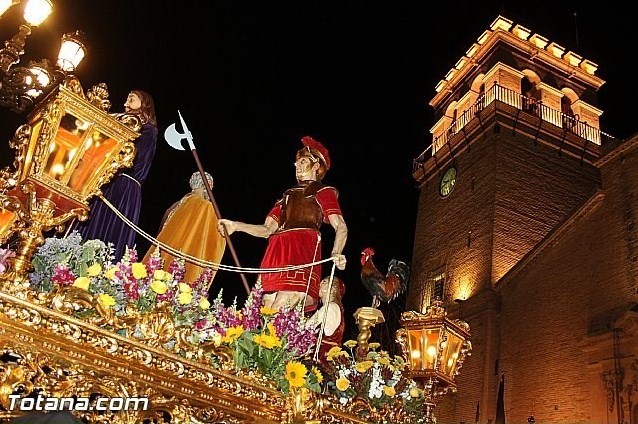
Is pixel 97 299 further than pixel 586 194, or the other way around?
pixel 586 194

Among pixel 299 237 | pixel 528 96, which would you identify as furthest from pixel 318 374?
pixel 528 96

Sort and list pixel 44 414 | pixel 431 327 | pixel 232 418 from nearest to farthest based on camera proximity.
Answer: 1. pixel 44 414
2. pixel 232 418
3. pixel 431 327

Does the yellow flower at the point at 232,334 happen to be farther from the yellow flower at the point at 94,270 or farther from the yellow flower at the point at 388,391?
the yellow flower at the point at 388,391

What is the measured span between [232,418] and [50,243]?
1.77m

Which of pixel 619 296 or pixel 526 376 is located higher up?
pixel 619 296

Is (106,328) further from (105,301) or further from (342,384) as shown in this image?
(342,384)

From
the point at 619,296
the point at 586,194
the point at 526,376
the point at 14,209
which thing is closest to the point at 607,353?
the point at 619,296

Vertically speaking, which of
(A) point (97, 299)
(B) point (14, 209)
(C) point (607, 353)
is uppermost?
(C) point (607, 353)

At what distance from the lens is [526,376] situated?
2247 centimetres

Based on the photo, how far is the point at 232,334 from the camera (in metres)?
4.47

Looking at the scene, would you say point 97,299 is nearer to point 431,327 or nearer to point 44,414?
point 44,414

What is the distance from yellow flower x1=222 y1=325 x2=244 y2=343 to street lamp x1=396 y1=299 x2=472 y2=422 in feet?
7.92

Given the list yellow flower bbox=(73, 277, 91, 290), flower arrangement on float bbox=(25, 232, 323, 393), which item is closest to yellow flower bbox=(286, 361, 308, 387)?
flower arrangement on float bbox=(25, 232, 323, 393)

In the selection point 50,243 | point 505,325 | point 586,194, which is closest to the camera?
point 50,243
